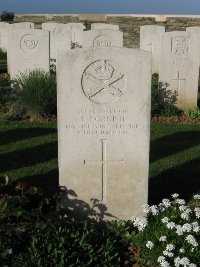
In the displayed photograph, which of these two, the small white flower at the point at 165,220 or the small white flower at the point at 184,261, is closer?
the small white flower at the point at 184,261

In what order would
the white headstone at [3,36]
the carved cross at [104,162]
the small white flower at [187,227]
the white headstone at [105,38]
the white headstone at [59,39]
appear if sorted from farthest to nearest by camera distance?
the white headstone at [3,36] → the white headstone at [59,39] → the white headstone at [105,38] → the carved cross at [104,162] → the small white flower at [187,227]

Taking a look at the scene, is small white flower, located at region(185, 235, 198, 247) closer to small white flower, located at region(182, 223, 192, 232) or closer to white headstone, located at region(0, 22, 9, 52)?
small white flower, located at region(182, 223, 192, 232)

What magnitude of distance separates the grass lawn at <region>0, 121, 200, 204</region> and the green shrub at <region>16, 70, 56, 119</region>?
364 millimetres

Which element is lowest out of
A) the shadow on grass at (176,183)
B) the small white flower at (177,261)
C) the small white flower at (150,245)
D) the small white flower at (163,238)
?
the shadow on grass at (176,183)

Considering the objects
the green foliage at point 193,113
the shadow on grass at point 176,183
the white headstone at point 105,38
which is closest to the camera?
the shadow on grass at point 176,183

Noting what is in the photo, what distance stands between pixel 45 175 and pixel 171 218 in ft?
7.14

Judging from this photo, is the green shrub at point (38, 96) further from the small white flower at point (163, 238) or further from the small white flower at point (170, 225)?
the small white flower at point (163, 238)

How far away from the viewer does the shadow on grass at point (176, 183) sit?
5.46 m

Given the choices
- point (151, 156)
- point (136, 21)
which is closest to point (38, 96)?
point (151, 156)

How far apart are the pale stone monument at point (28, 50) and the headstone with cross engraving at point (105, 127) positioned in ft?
18.5

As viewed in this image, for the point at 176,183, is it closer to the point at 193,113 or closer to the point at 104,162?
the point at 104,162

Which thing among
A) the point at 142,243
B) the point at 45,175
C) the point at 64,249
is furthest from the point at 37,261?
the point at 45,175

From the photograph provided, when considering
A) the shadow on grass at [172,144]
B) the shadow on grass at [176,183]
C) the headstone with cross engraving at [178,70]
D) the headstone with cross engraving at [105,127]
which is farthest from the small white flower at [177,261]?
the headstone with cross engraving at [178,70]

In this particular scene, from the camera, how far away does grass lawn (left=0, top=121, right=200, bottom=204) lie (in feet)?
19.0
